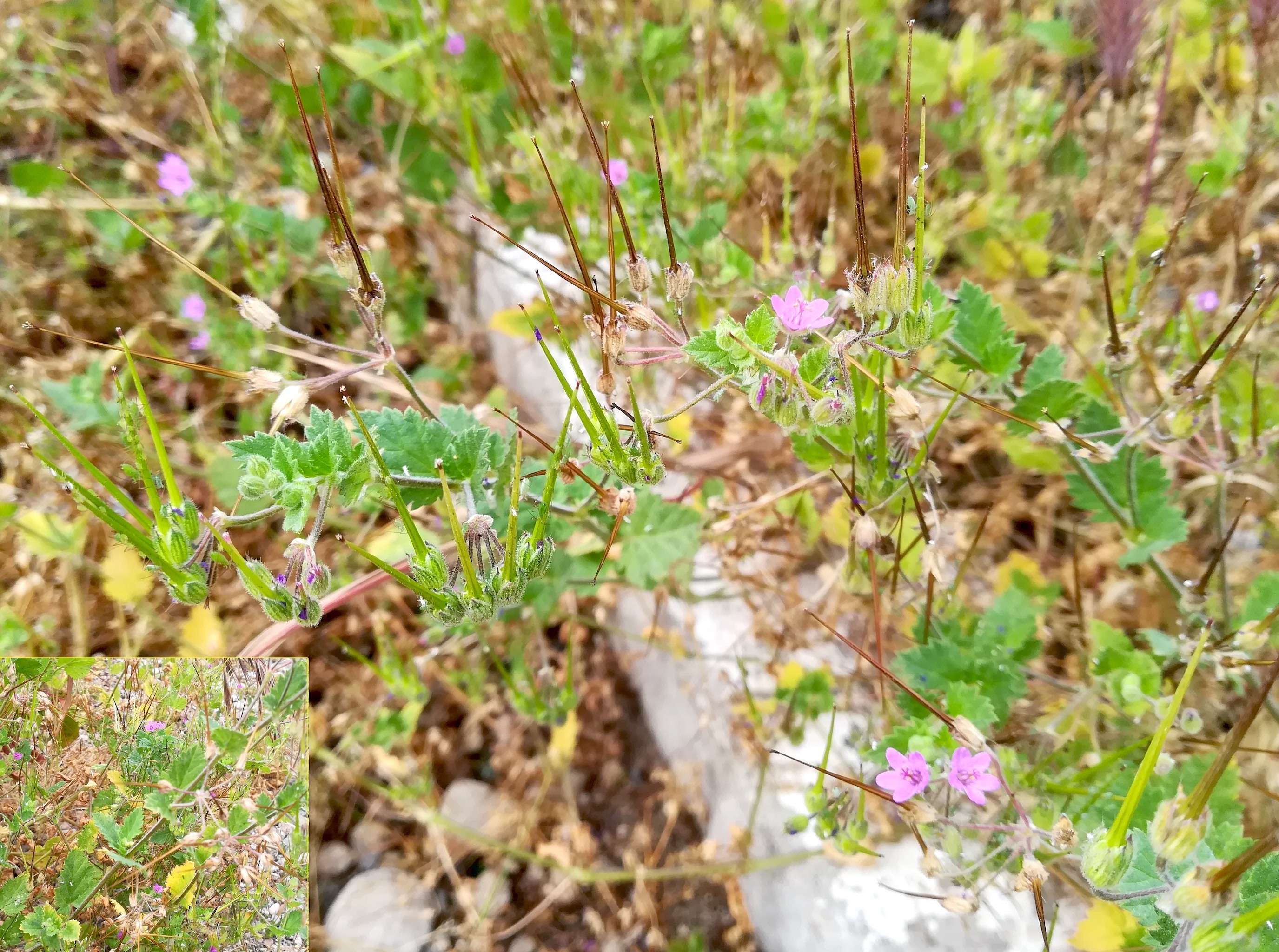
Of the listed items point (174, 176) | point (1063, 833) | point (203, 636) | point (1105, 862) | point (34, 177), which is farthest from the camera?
point (34, 177)

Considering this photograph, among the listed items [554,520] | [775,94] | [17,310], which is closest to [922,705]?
[554,520]

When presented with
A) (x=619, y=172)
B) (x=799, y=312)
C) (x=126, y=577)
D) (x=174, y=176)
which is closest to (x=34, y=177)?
(x=174, y=176)

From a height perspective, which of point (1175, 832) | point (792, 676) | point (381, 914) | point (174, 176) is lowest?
point (381, 914)

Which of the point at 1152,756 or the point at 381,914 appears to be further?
the point at 381,914

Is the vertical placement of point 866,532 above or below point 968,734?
above

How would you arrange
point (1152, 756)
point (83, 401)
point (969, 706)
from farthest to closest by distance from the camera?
point (83, 401) < point (969, 706) < point (1152, 756)

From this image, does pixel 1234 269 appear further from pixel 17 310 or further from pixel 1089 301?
pixel 17 310

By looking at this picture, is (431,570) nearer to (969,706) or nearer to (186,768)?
(186,768)

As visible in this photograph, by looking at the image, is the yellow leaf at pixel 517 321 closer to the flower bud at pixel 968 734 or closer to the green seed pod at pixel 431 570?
the green seed pod at pixel 431 570
